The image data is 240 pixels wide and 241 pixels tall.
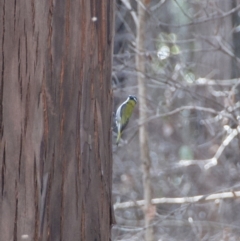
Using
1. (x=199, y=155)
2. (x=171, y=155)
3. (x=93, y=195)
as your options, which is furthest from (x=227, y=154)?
(x=93, y=195)

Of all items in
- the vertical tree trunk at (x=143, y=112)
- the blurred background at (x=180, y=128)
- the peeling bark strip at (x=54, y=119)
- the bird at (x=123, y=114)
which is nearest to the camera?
the peeling bark strip at (x=54, y=119)

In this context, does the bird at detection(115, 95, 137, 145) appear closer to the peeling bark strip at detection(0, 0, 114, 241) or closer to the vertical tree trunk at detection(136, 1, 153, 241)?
the peeling bark strip at detection(0, 0, 114, 241)

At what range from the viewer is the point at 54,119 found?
1662mm

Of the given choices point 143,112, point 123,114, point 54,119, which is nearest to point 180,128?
point 143,112

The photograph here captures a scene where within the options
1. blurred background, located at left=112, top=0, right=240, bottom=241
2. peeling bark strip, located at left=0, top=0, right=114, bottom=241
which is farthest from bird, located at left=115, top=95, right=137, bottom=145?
blurred background, located at left=112, top=0, right=240, bottom=241

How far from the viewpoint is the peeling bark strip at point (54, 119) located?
1.61m

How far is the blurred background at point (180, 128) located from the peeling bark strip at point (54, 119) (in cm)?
328

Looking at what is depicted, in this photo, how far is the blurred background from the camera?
18.2ft

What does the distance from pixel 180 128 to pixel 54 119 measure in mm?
6154

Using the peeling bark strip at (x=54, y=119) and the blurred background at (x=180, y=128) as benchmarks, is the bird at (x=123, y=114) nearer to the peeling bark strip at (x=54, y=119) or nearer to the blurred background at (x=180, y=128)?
the peeling bark strip at (x=54, y=119)

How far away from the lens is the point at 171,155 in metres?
7.85

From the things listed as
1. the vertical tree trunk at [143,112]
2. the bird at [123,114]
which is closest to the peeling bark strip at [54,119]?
the bird at [123,114]

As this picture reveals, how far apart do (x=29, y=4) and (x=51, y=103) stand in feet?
0.78

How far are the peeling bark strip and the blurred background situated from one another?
129 inches
